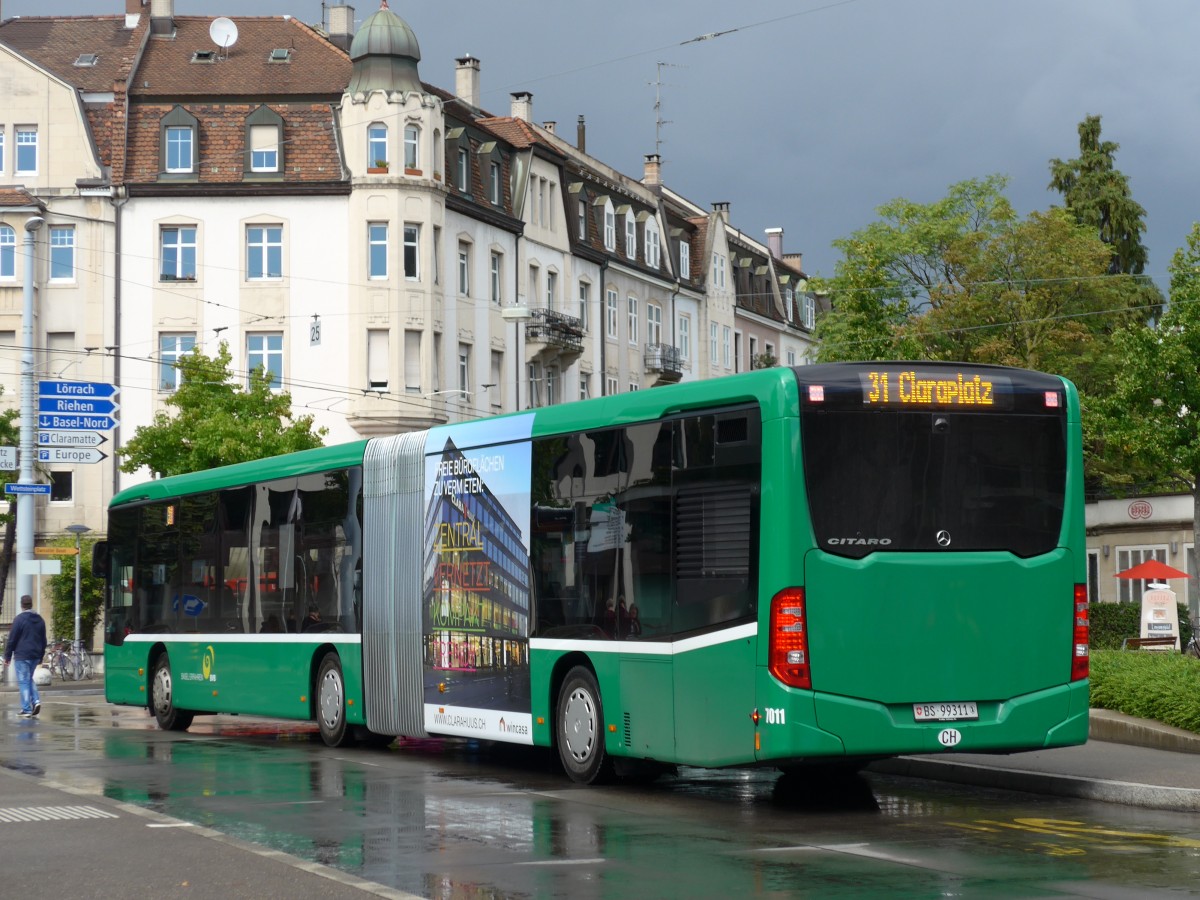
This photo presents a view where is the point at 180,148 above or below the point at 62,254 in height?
above

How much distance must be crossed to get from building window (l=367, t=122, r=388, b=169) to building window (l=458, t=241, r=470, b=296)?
4132mm

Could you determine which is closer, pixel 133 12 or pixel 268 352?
pixel 268 352

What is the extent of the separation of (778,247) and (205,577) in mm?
79847

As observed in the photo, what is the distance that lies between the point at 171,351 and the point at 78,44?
38.3 feet

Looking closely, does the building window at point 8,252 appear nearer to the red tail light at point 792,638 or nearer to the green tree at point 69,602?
the green tree at point 69,602

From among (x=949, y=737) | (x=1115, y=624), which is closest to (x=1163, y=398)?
(x=1115, y=624)

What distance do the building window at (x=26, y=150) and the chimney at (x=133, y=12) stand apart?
6630 millimetres

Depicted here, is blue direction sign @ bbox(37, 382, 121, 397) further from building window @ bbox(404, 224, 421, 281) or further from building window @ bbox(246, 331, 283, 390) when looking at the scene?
building window @ bbox(404, 224, 421, 281)

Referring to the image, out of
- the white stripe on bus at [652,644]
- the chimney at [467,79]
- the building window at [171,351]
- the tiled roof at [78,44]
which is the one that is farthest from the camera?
the chimney at [467,79]

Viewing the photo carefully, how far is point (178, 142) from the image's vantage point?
186ft

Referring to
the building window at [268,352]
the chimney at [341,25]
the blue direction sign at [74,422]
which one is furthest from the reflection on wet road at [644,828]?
the chimney at [341,25]

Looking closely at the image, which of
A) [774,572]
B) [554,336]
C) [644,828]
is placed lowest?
[644,828]

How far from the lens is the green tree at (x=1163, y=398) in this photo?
43312 millimetres

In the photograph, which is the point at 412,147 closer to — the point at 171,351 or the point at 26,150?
the point at 171,351
